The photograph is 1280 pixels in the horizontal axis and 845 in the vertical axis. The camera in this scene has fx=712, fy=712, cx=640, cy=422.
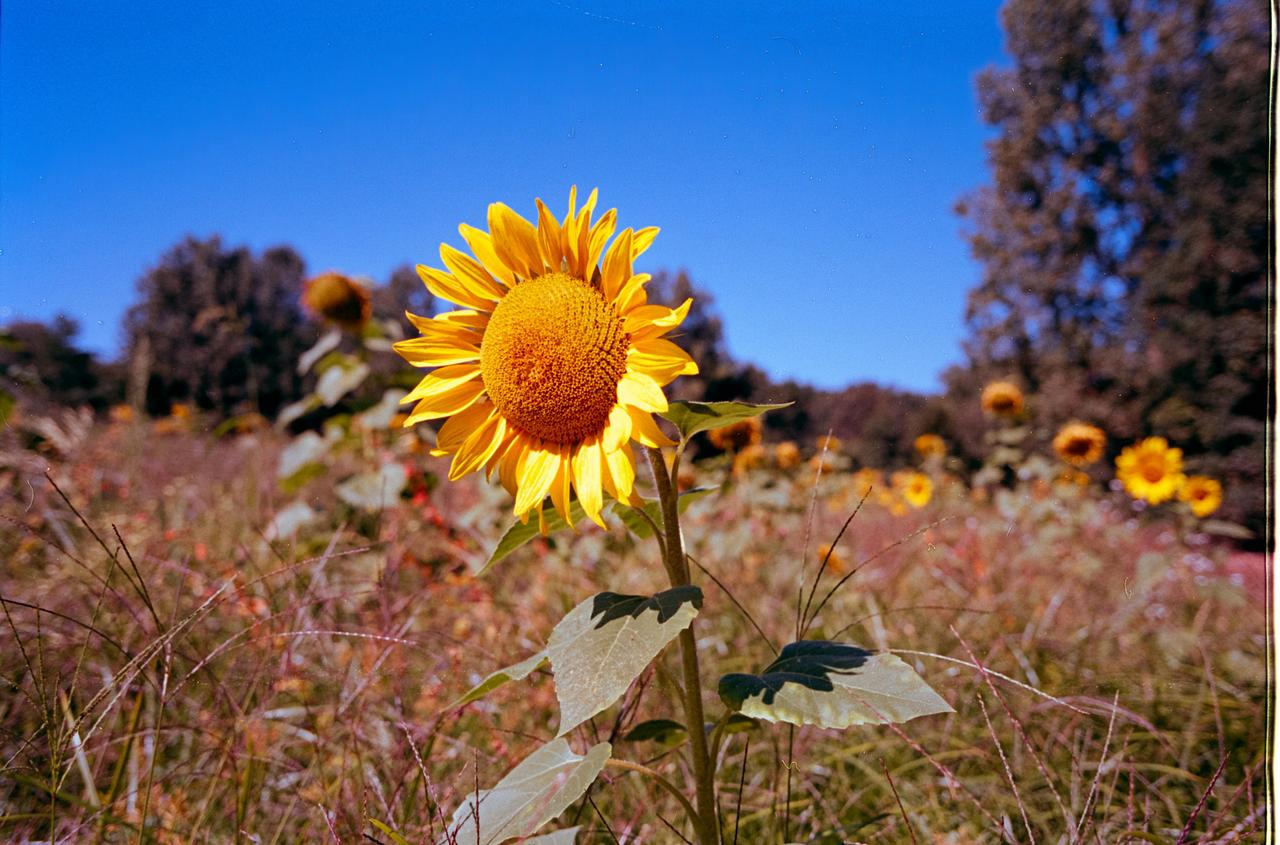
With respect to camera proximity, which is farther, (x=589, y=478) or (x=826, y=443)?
(x=826, y=443)

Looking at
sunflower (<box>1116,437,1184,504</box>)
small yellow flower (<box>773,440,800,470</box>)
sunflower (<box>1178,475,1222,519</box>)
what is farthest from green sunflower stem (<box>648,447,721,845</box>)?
sunflower (<box>1178,475,1222,519</box>)

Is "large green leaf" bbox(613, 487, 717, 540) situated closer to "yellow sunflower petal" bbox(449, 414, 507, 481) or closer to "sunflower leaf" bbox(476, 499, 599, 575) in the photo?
"sunflower leaf" bbox(476, 499, 599, 575)

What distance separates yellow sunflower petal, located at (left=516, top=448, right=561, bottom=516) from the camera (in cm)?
84

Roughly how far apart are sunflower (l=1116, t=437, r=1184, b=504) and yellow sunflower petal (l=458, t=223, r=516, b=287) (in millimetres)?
3969

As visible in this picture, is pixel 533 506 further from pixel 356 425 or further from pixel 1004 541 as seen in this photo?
pixel 1004 541

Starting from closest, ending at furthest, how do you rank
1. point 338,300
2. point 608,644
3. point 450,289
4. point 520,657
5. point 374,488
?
point 608,644
point 450,289
point 520,657
point 374,488
point 338,300

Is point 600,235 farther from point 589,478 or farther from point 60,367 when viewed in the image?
point 60,367

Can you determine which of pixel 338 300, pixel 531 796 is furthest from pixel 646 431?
pixel 338 300

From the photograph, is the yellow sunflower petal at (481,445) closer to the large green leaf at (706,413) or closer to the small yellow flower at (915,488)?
the large green leaf at (706,413)

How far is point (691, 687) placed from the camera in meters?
0.82

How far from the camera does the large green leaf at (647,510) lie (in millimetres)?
896

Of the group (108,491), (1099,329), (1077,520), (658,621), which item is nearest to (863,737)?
(658,621)

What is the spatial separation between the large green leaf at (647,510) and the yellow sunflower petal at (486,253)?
0.32m

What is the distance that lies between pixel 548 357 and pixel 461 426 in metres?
0.19
